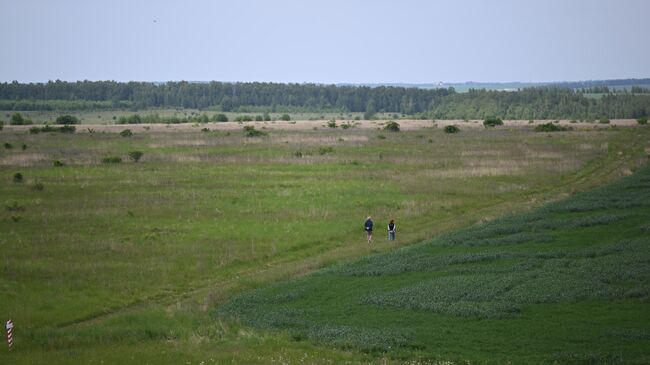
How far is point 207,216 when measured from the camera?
43062 mm

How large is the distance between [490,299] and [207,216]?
21648 mm

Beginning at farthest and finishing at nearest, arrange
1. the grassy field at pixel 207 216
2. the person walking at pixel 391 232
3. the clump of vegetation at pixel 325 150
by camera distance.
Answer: the clump of vegetation at pixel 325 150 < the person walking at pixel 391 232 < the grassy field at pixel 207 216

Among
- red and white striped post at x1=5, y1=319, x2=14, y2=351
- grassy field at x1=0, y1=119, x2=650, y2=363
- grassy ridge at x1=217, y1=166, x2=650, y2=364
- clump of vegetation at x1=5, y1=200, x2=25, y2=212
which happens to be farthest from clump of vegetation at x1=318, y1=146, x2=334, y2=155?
red and white striped post at x1=5, y1=319, x2=14, y2=351

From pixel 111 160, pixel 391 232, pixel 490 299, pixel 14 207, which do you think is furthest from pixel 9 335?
pixel 111 160

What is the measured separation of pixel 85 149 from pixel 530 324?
61873mm

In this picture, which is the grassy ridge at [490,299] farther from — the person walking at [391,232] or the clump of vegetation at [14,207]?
the clump of vegetation at [14,207]

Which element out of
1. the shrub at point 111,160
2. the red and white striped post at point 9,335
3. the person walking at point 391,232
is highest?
the shrub at point 111,160

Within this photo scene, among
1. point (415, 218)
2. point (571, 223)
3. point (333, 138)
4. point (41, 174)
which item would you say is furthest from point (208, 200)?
point (333, 138)

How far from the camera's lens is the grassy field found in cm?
2412

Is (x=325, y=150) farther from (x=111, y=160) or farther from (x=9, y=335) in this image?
(x=9, y=335)

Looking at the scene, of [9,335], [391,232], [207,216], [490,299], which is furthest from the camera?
[207,216]

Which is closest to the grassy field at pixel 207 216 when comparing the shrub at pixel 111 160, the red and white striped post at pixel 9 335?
the red and white striped post at pixel 9 335

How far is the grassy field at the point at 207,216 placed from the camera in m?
24.1

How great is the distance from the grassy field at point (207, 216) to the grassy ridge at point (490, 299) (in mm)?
1727
